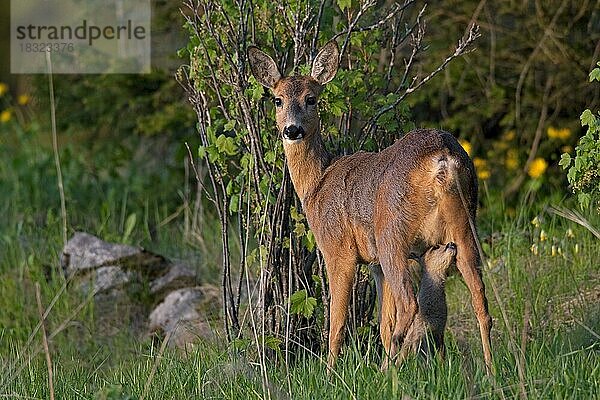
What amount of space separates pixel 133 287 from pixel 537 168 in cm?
363

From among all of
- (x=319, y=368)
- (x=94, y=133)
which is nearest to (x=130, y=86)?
(x=94, y=133)

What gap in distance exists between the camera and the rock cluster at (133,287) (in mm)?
7854

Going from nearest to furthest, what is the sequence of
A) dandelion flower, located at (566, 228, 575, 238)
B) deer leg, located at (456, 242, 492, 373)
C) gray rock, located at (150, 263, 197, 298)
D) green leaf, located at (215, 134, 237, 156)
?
deer leg, located at (456, 242, 492, 373) → green leaf, located at (215, 134, 237, 156) → dandelion flower, located at (566, 228, 575, 238) → gray rock, located at (150, 263, 197, 298)

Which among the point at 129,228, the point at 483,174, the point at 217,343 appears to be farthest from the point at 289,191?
the point at 483,174

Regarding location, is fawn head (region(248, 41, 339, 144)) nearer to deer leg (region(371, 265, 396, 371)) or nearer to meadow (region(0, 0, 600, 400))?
meadow (region(0, 0, 600, 400))

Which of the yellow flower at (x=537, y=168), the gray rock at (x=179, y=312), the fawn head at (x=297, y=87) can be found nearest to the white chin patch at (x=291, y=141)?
the fawn head at (x=297, y=87)

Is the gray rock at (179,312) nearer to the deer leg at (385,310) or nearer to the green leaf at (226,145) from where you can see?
the green leaf at (226,145)

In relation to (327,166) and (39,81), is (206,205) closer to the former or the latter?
(39,81)

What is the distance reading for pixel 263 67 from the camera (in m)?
5.77

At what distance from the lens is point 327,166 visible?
19.2ft

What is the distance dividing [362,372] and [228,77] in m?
1.86

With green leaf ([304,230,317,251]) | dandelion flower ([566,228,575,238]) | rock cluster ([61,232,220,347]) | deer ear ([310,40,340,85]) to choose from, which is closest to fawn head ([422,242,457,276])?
green leaf ([304,230,317,251])

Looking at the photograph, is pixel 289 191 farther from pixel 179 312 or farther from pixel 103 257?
pixel 103 257

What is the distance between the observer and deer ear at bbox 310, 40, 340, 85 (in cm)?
569
